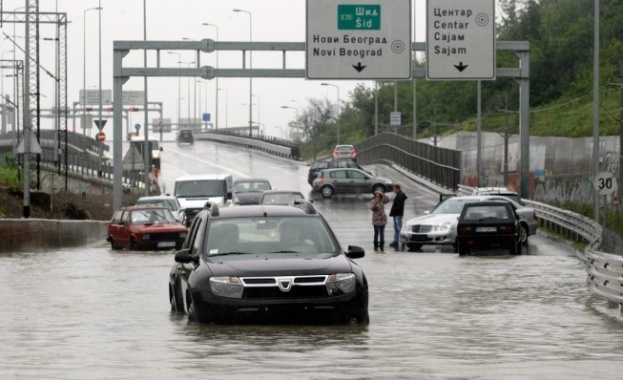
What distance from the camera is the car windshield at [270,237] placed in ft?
53.0

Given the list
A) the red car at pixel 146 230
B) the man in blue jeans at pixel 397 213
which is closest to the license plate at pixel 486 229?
the man in blue jeans at pixel 397 213

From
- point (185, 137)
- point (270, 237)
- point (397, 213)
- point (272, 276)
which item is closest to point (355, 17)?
point (397, 213)

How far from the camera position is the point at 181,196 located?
53031 mm

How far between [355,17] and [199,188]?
11653mm

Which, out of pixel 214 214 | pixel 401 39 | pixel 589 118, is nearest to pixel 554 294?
pixel 214 214

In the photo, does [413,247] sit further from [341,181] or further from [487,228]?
[341,181]

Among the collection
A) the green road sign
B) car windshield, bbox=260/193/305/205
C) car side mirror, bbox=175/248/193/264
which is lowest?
car windshield, bbox=260/193/305/205

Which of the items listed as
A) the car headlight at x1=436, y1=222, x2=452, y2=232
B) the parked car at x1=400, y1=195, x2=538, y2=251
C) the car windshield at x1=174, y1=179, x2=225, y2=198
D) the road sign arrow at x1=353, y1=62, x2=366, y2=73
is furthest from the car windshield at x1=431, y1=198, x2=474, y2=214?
the car windshield at x1=174, y1=179, x2=225, y2=198

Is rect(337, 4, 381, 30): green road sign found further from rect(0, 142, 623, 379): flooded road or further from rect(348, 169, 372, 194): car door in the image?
rect(348, 169, 372, 194): car door

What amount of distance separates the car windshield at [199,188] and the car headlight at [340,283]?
3794 centimetres

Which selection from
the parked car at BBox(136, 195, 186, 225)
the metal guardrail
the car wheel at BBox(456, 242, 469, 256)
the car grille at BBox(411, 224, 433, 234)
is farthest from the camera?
the parked car at BBox(136, 195, 186, 225)

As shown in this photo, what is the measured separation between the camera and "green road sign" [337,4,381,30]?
44875 mm

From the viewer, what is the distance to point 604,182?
132ft

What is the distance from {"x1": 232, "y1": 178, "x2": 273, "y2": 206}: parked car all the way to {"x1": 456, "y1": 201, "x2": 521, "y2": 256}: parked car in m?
20.3
